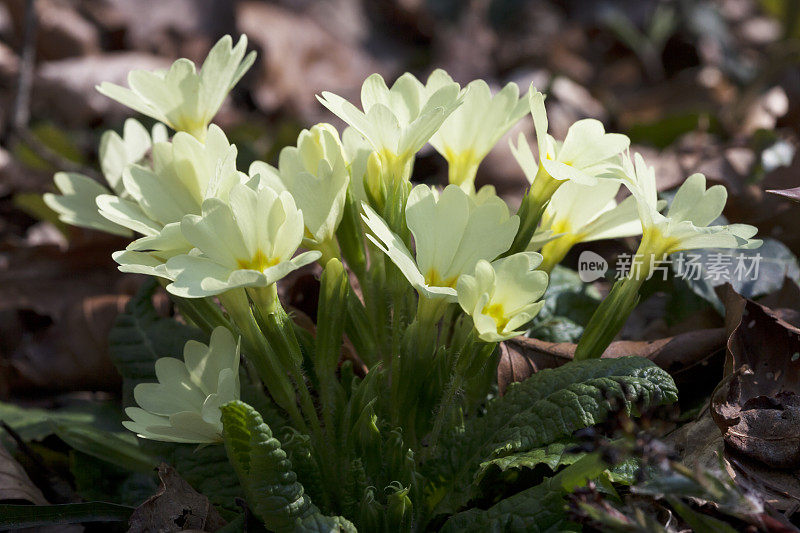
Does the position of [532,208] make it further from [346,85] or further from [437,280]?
[346,85]

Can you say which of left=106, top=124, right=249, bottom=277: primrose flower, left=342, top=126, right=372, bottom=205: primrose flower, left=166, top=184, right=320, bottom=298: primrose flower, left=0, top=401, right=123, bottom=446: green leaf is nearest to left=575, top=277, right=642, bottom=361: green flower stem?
left=342, top=126, right=372, bottom=205: primrose flower

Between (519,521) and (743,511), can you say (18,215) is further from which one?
(743,511)

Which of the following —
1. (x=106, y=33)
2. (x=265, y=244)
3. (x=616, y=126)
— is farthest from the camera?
(x=106, y=33)

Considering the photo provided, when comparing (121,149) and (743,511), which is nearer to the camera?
(743,511)

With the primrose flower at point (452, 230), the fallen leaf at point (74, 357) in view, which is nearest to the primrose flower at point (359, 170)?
the primrose flower at point (452, 230)

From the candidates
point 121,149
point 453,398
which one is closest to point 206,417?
point 453,398

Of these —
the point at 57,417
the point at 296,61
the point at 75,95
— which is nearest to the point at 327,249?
the point at 57,417

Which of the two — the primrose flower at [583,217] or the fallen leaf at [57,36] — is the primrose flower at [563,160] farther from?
the fallen leaf at [57,36]
